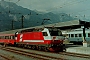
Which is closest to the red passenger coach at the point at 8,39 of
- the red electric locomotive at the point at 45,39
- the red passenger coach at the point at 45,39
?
the red electric locomotive at the point at 45,39

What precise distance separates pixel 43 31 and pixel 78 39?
15.8 meters

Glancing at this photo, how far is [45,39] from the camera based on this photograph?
27.4 metres

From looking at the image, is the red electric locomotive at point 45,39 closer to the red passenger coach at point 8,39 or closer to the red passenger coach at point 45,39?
the red passenger coach at point 45,39

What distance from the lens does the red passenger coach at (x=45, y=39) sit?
1046 inches

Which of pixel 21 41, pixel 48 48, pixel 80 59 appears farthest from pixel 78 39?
pixel 80 59

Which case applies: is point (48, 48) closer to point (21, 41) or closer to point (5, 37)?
point (21, 41)

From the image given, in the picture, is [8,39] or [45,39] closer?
[45,39]

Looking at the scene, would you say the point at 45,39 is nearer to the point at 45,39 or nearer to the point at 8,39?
the point at 45,39

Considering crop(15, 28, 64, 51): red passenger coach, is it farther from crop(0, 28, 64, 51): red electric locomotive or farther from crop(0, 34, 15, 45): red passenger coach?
crop(0, 34, 15, 45): red passenger coach

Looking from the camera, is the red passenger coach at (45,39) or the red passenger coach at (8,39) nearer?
the red passenger coach at (45,39)

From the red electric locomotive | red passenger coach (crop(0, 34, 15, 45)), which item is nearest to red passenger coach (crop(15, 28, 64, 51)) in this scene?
the red electric locomotive

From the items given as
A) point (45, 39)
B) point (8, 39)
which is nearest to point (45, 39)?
point (45, 39)

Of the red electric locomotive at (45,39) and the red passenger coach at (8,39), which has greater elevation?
the red electric locomotive at (45,39)

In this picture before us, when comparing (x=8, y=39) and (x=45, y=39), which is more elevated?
(x=45, y=39)
